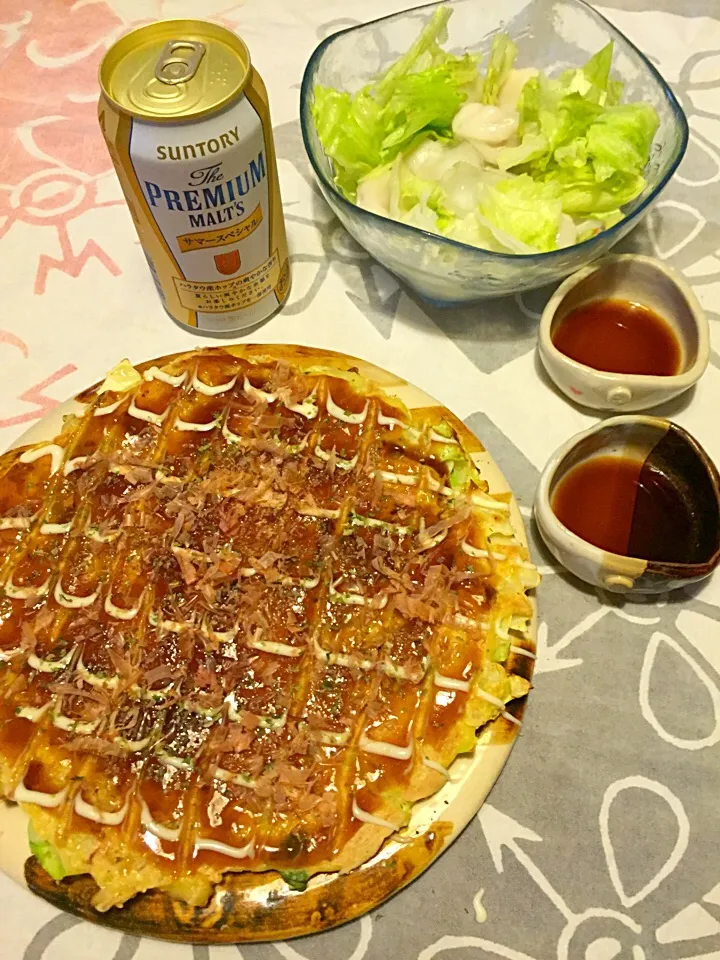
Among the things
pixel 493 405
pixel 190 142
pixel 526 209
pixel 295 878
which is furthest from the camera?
pixel 493 405

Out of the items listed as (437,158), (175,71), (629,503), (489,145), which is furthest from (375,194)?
(629,503)

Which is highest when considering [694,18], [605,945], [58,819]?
[694,18]

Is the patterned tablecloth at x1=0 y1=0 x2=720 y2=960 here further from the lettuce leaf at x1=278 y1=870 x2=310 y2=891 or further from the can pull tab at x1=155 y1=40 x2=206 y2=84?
the can pull tab at x1=155 y1=40 x2=206 y2=84

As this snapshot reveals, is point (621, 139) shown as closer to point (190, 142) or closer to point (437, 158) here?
point (437, 158)

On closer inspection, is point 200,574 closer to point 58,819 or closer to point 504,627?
point 58,819

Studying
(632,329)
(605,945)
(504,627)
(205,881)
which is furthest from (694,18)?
(205,881)

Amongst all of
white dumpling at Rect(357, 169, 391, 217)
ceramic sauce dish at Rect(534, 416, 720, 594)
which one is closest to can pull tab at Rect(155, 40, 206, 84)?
white dumpling at Rect(357, 169, 391, 217)
